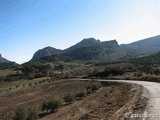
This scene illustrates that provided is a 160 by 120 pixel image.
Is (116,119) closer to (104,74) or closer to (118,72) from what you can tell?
(118,72)

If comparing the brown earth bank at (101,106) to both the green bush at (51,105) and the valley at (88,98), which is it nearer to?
the valley at (88,98)

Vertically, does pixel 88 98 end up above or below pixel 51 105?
below

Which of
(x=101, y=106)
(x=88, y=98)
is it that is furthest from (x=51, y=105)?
(x=101, y=106)

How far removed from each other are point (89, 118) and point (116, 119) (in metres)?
2.45

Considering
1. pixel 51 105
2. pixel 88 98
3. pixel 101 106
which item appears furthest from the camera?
pixel 88 98

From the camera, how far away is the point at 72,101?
62.0 feet

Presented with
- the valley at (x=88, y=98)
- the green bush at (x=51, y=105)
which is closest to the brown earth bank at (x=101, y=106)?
the valley at (x=88, y=98)

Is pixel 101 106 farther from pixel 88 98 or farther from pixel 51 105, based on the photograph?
pixel 88 98

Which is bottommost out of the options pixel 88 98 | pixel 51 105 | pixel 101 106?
pixel 88 98

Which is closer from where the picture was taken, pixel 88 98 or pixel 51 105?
pixel 51 105

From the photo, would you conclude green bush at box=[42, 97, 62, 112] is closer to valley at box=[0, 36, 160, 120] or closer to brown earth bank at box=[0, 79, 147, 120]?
valley at box=[0, 36, 160, 120]

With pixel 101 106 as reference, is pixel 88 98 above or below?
below

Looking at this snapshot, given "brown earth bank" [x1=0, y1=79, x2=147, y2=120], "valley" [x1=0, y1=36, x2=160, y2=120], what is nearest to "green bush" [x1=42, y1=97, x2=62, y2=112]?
"valley" [x1=0, y1=36, x2=160, y2=120]

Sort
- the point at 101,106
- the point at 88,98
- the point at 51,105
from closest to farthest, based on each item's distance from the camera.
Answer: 1. the point at 101,106
2. the point at 51,105
3. the point at 88,98
